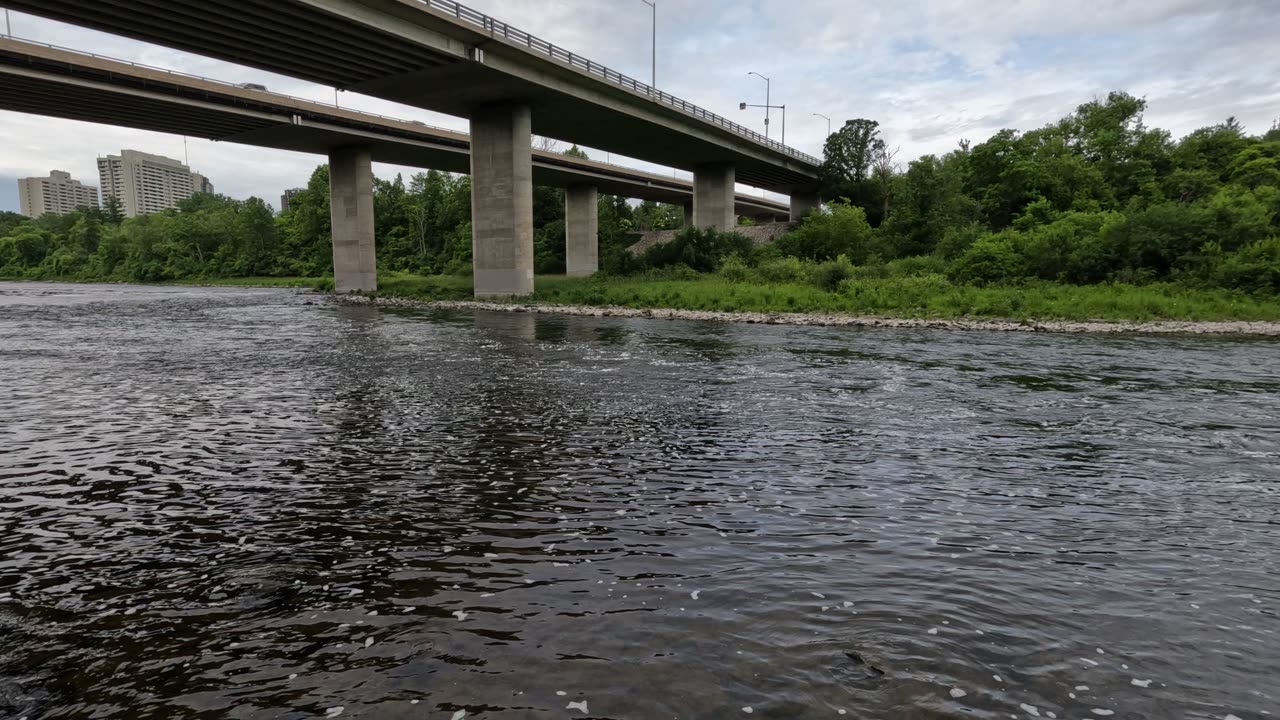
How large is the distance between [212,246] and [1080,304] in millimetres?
149863

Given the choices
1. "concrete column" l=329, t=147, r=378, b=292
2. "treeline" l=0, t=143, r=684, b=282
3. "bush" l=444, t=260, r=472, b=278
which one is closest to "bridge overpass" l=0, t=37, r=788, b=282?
"concrete column" l=329, t=147, r=378, b=292

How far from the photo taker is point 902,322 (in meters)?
37.2

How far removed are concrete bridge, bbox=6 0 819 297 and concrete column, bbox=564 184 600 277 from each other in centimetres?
1792

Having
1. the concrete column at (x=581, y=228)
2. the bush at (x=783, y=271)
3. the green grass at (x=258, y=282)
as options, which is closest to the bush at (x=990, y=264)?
the bush at (x=783, y=271)

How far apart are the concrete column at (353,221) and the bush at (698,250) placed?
30170 mm

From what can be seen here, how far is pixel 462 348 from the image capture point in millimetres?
28625

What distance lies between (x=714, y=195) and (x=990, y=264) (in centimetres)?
4333

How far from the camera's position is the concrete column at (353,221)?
74.1 metres

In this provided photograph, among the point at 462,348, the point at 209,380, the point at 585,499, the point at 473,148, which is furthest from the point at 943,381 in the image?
the point at 473,148

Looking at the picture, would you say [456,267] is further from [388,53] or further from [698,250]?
[388,53]

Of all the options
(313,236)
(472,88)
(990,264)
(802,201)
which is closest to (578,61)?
(472,88)

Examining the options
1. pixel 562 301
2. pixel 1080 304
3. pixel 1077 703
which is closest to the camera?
pixel 1077 703

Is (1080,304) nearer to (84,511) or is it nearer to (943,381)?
(943,381)

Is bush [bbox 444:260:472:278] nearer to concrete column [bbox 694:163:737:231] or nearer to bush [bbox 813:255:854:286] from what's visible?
concrete column [bbox 694:163:737:231]
